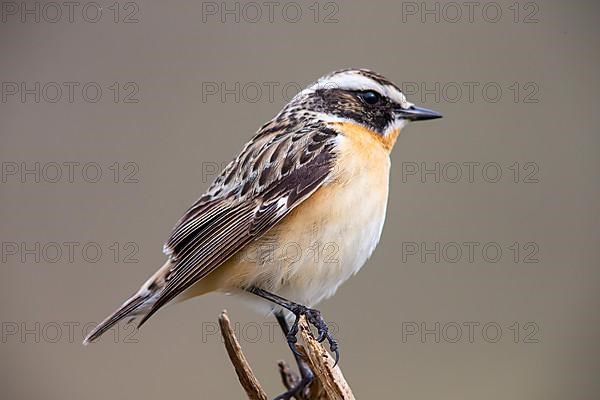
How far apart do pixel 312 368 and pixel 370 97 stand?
1917mm

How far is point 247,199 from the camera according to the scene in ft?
19.2

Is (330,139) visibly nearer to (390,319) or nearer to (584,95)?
(390,319)

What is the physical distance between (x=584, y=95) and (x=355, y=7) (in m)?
2.54

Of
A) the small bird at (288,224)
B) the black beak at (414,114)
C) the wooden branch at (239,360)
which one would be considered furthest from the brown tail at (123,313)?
the black beak at (414,114)

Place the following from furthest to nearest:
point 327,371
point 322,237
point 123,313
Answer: point 123,313, point 322,237, point 327,371

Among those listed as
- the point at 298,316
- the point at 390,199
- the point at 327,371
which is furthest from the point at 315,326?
the point at 390,199

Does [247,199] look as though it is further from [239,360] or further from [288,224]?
[239,360]

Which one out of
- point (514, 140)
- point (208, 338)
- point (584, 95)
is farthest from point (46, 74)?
point (584, 95)

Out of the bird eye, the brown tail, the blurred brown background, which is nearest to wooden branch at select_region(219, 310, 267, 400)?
the brown tail

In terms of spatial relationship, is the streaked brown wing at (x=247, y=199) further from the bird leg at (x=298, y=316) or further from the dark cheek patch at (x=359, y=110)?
the bird leg at (x=298, y=316)

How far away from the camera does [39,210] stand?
28.8 feet

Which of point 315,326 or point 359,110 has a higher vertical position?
point 359,110

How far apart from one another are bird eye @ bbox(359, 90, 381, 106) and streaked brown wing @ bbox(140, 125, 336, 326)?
15.1 inches

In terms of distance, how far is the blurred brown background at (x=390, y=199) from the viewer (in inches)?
334
